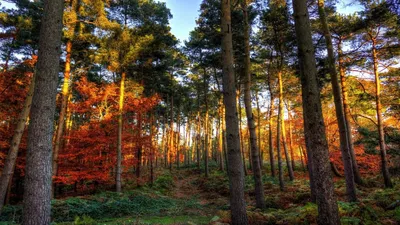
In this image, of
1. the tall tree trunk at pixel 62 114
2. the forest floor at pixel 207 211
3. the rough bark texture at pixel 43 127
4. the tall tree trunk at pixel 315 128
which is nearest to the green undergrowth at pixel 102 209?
the forest floor at pixel 207 211

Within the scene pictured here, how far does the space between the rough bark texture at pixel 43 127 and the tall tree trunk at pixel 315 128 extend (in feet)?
17.5

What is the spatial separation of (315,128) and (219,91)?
10.9m

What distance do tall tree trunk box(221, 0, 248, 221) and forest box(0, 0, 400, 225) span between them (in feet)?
0.11

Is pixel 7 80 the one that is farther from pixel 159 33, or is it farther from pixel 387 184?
pixel 387 184

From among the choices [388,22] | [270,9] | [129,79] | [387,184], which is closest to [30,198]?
[270,9]

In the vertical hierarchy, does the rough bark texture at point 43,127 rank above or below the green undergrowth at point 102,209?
above

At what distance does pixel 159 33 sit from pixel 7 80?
10059mm

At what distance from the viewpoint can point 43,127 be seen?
4430 millimetres

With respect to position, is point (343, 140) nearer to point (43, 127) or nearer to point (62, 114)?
point (43, 127)

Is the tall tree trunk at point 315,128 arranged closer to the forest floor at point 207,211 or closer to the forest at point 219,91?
the forest at point 219,91

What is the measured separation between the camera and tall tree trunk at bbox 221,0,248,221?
19.6ft

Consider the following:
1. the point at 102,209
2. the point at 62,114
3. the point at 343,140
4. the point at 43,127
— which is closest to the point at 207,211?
the point at 102,209

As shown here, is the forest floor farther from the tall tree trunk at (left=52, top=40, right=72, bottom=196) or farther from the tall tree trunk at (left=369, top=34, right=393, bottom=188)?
the tall tree trunk at (left=52, top=40, right=72, bottom=196)

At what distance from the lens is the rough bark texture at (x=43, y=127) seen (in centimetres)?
421
